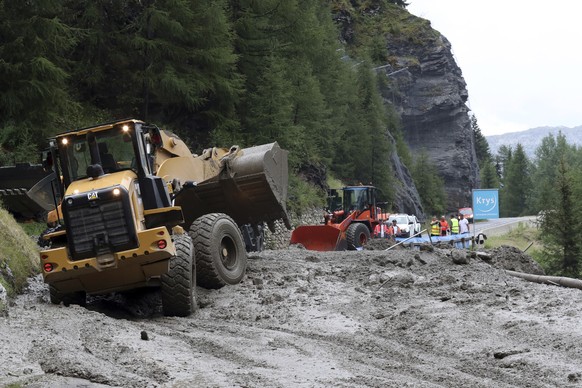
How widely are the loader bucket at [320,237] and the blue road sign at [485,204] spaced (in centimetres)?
810

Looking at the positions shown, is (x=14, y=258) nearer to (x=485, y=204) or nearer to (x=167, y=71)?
(x=167, y=71)

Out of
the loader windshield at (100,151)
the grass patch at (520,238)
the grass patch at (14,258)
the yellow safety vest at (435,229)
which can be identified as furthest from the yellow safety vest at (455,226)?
the loader windshield at (100,151)

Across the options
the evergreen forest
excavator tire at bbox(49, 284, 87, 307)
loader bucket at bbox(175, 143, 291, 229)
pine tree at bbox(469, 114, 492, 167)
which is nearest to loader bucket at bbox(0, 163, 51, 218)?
the evergreen forest

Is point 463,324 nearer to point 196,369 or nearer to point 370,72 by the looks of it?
point 196,369

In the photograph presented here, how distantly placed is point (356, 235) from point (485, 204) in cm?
693

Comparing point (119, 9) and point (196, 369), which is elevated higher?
point (119, 9)

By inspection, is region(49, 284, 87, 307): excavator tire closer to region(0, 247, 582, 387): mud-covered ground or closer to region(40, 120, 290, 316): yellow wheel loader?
region(40, 120, 290, 316): yellow wheel loader

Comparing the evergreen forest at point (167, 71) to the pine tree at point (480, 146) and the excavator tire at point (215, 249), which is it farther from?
the pine tree at point (480, 146)

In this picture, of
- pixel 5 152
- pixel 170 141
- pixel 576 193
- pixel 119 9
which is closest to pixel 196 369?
pixel 170 141

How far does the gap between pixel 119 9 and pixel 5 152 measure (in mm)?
10397

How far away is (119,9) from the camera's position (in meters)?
29.7

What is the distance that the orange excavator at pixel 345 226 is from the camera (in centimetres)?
2470

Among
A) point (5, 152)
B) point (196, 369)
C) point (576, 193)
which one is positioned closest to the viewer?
point (196, 369)

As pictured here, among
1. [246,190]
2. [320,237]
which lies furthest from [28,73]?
[246,190]
